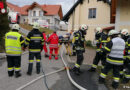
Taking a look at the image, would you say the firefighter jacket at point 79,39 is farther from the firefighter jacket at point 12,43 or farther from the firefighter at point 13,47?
the firefighter jacket at point 12,43

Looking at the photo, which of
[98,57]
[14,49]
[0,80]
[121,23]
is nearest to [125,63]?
[98,57]

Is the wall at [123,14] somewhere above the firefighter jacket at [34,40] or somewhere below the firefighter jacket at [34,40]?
above

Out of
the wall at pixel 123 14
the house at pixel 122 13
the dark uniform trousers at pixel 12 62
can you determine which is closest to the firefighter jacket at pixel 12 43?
the dark uniform trousers at pixel 12 62

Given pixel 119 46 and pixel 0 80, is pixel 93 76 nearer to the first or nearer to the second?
pixel 119 46

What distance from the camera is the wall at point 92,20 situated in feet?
52.5

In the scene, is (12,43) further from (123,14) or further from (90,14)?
(90,14)

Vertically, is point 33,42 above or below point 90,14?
below

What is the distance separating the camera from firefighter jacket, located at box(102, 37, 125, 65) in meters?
3.86

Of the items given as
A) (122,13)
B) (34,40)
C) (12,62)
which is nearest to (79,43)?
(34,40)

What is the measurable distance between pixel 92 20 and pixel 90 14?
0.93 metres

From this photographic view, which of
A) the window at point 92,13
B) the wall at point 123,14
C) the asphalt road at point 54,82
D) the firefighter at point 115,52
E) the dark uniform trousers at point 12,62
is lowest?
the asphalt road at point 54,82

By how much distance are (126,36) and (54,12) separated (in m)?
33.6

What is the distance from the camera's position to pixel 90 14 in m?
17.0

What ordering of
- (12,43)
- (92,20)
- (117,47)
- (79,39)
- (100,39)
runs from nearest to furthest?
(117,47) < (12,43) < (79,39) < (100,39) < (92,20)
